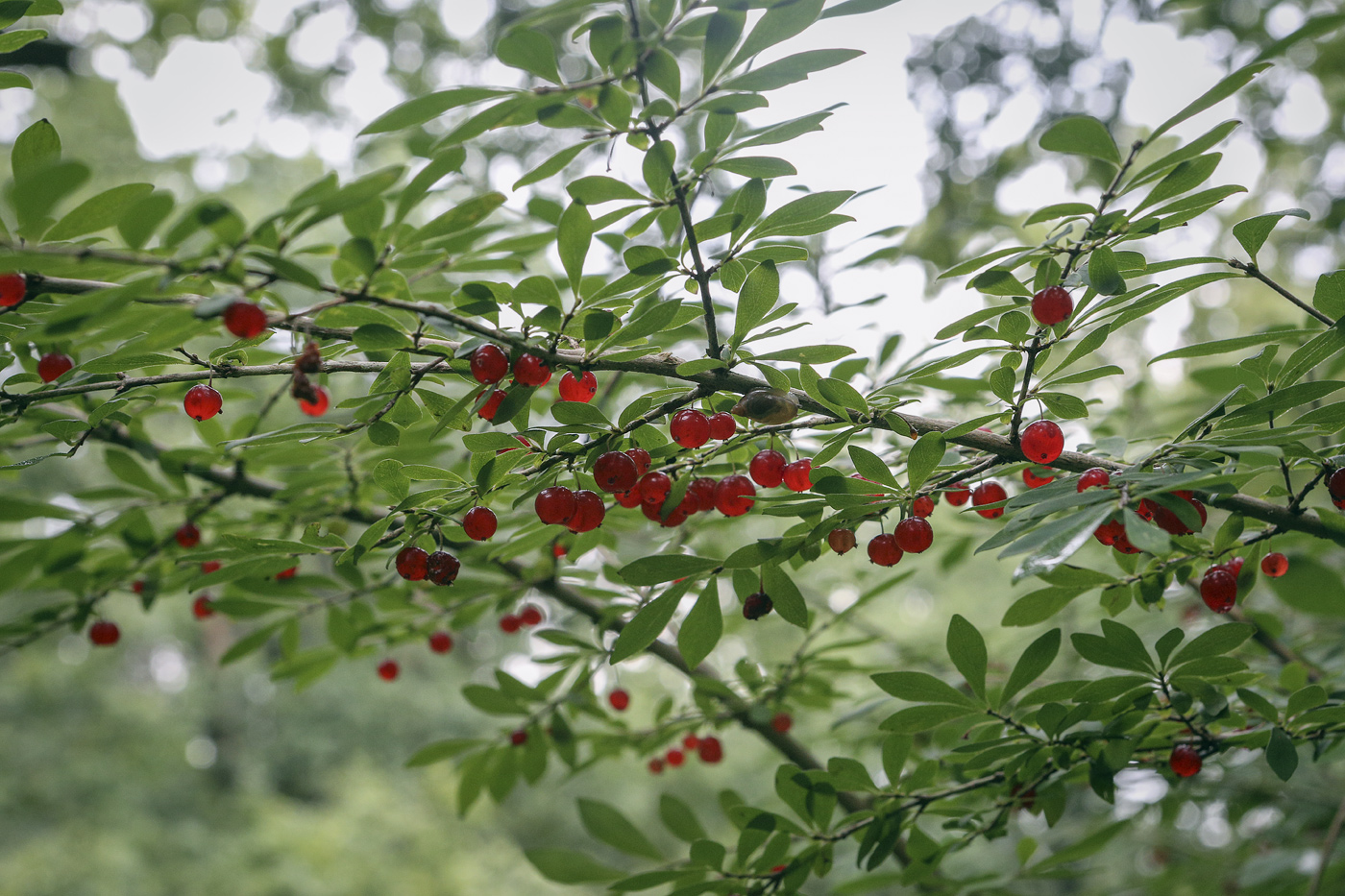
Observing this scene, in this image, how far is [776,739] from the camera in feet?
6.37

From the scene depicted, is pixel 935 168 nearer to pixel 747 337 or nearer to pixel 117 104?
pixel 747 337

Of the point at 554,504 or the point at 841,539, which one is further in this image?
the point at 841,539

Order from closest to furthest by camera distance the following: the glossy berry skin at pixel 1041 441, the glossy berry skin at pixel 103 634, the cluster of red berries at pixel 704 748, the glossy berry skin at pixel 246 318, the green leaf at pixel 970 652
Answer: the glossy berry skin at pixel 246 318
the glossy berry skin at pixel 1041 441
the green leaf at pixel 970 652
the glossy berry skin at pixel 103 634
the cluster of red berries at pixel 704 748

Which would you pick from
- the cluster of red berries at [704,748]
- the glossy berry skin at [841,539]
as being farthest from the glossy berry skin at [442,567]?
the cluster of red berries at [704,748]

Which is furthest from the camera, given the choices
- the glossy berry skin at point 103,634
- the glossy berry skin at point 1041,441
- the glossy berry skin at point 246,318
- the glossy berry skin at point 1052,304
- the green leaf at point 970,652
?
the glossy berry skin at point 103,634

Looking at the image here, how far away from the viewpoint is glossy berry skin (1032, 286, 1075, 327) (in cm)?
95

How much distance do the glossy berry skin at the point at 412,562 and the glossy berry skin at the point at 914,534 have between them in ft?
2.20

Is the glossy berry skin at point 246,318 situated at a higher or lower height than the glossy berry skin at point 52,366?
lower

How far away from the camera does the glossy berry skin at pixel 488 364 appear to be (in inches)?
38.1

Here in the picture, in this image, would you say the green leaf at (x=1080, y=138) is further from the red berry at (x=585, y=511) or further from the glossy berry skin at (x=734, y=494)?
the red berry at (x=585, y=511)

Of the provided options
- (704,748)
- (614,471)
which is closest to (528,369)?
(614,471)

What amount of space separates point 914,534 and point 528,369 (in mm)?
571

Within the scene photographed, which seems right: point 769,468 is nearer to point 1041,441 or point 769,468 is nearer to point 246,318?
point 1041,441

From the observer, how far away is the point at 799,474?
1186 millimetres
